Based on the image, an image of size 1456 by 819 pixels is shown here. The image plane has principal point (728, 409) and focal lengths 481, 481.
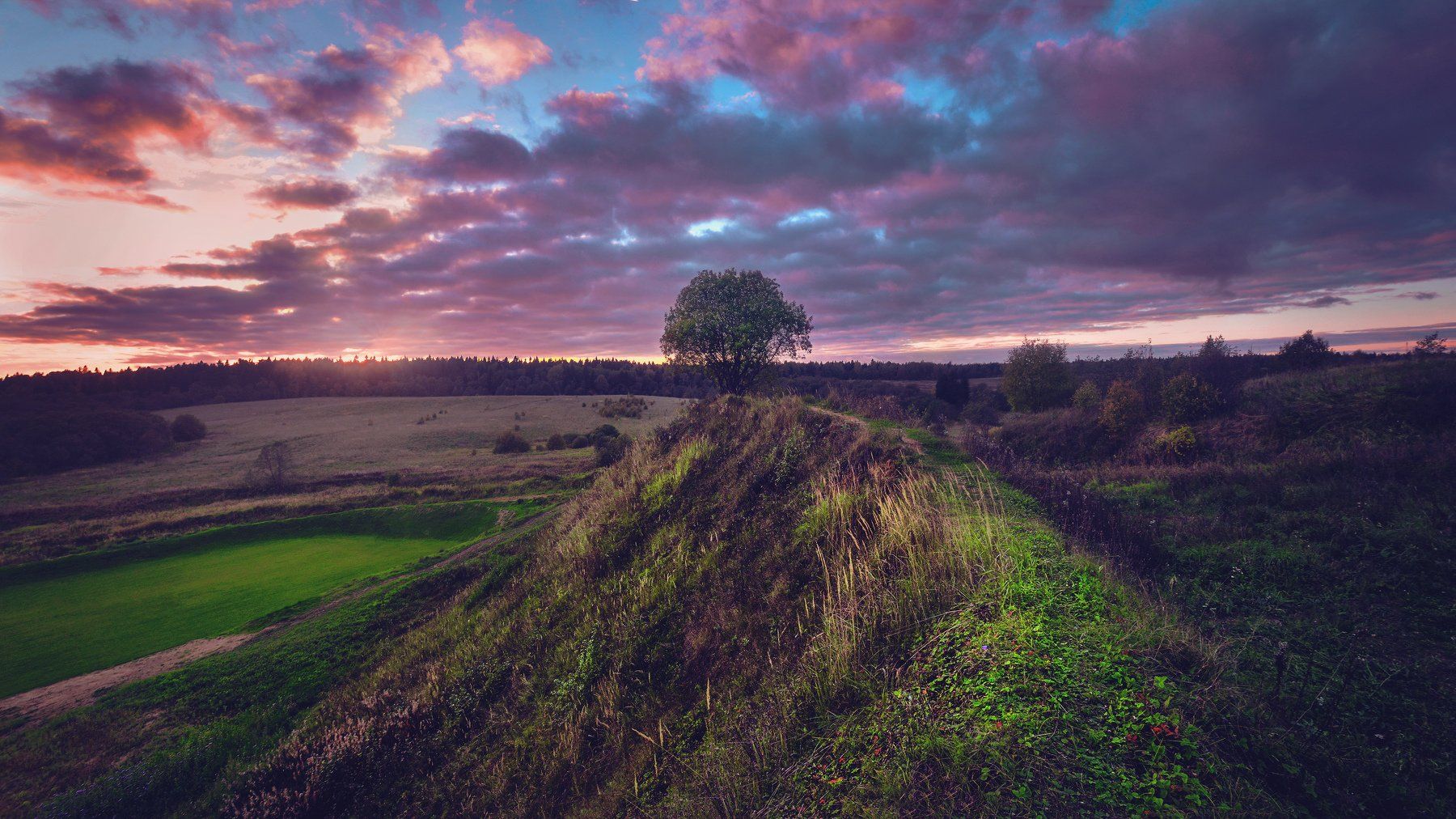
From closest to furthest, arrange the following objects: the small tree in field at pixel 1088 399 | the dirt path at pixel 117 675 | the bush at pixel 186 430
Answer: the dirt path at pixel 117 675
the small tree in field at pixel 1088 399
the bush at pixel 186 430

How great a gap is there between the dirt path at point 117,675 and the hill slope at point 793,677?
5.35 metres

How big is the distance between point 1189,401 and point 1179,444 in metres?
7.54

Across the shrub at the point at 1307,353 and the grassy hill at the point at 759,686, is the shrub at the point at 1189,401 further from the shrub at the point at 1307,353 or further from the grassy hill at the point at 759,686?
the grassy hill at the point at 759,686

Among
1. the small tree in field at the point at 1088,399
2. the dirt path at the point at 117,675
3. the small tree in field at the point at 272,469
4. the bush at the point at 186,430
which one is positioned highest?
the small tree in field at the point at 1088,399

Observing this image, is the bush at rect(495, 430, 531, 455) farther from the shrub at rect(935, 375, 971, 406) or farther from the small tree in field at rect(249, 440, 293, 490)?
the shrub at rect(935, 375, 971, 406)

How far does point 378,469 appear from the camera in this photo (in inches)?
1580

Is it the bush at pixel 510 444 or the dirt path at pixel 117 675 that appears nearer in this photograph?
the dirt path at pixel 117 675

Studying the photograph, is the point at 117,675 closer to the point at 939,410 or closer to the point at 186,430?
the point at 939,410

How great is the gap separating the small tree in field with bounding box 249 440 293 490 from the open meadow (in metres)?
0.62

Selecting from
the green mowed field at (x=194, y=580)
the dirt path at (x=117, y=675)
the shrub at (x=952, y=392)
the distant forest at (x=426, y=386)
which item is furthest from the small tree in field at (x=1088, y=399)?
the dirt path at (x=117, y=675)

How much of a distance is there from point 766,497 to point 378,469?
42300mm

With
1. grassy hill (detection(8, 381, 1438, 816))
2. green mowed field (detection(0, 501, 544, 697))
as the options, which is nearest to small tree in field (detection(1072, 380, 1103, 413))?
grassy hill (detection(8, 381, 1438, 816))

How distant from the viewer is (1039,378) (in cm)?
4406

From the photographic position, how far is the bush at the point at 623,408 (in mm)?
65938
